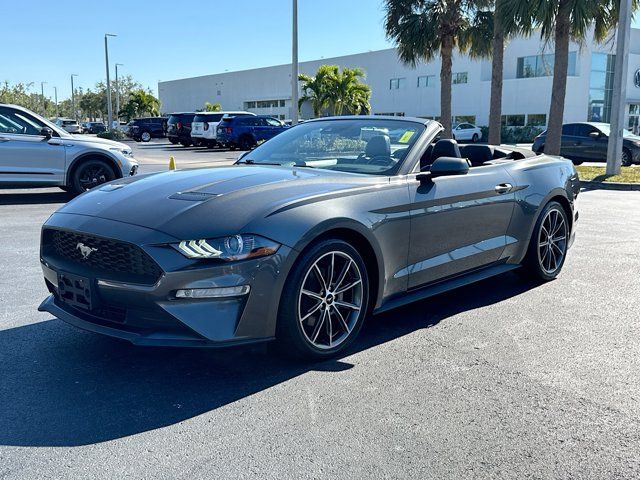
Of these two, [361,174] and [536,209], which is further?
[536,209]

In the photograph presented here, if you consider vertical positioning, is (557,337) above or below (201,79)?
below

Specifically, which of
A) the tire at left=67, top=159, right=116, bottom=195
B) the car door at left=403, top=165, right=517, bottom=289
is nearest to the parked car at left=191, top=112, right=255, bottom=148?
the tire at left=67, top=159, right=116, bottom=195

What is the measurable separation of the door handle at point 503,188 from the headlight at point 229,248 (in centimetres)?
245

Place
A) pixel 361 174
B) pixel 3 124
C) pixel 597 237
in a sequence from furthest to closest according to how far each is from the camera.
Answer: pixel 3 124
pixel 597 237
pixel 361 174

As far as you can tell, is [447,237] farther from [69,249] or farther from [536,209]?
[69,249]

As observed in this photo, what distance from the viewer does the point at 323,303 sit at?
3723 millimetres

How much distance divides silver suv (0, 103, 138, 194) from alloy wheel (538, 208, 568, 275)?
8.23 meters

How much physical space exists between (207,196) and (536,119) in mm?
47230

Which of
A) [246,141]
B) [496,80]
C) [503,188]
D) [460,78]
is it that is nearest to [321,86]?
[246,141]

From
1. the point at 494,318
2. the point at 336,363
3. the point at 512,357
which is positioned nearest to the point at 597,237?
the point at 494,318

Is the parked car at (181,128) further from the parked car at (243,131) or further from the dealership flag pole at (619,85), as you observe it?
the dealership flag pole at (619,85)

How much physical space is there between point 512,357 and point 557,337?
0.59 metres

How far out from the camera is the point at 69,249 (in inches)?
145

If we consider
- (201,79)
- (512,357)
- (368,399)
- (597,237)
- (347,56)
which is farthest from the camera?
(201,79)
